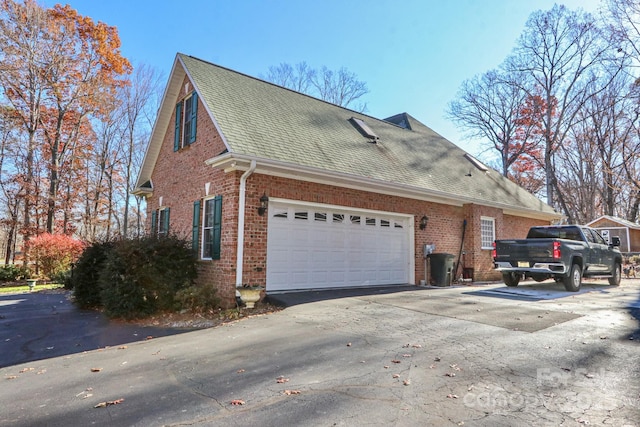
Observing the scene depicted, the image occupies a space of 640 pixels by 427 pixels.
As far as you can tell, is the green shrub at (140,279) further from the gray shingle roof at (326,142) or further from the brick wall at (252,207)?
the gray shingle roof at (326,142)

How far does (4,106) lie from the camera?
19.2 metres

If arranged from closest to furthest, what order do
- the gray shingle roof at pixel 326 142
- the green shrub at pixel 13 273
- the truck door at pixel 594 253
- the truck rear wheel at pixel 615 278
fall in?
the gray shingle roof at pixel 326 142, the truck door at pixel 594 253, the truck rear wheel at pixel 615 278, the green shrub at pixel 13 273

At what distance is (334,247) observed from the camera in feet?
33.3

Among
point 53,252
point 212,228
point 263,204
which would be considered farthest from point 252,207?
point 53,252

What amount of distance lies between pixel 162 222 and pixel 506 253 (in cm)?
1059

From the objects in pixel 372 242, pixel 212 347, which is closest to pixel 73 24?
pixel 372 242

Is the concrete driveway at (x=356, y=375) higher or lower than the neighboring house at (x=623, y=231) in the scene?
lower

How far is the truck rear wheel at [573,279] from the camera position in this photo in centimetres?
1009

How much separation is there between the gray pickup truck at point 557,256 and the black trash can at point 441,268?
144 cm

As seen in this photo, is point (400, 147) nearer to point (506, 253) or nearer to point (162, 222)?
point (506, 253)

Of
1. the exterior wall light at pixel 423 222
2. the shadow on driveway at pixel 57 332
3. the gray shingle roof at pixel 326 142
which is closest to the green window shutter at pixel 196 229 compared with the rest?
the gray shingle roof at pixel 326 142

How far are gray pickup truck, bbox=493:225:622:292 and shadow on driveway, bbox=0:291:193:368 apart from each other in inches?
334

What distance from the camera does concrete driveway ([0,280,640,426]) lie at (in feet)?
10.4

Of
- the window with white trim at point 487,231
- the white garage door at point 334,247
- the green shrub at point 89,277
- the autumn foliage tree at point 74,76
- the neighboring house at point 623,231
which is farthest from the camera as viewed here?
the neighboring house at point 623,231
